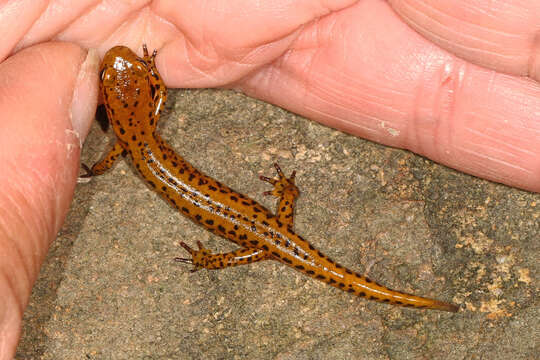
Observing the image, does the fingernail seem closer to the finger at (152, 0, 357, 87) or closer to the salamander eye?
the salamander eye

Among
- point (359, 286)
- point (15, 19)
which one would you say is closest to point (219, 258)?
point (359, 286)

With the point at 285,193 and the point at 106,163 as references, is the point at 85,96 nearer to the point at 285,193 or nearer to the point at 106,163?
the point at 106,163

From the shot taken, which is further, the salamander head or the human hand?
the salamander head

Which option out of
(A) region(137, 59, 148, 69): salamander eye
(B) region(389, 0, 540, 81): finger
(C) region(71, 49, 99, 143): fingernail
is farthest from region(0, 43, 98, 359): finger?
(B) region(389, 0, 540, 81): finger

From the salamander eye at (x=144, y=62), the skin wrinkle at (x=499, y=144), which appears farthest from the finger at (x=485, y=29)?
the salamander eye at (x=144, y=62)

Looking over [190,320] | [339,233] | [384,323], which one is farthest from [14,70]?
[384,323]
